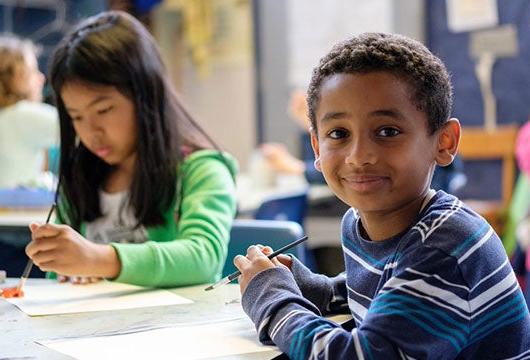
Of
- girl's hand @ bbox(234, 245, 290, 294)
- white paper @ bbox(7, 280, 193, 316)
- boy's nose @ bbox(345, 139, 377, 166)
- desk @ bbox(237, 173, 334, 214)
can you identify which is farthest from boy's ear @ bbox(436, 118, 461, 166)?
desk @ bbox(237, 173, 334, 214)

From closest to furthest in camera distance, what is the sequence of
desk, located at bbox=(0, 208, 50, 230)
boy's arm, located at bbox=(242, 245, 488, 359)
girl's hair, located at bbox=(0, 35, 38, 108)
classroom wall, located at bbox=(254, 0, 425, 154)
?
boy's arm, located at bbox=(242, 245, 488, 359) < desk, located at bbox=(0, 208, 50, 230) < girl's hair, located at bbox=(0, 35, 38, 108) < classroom wall, located at bbox=(254, 0, 425, 154)

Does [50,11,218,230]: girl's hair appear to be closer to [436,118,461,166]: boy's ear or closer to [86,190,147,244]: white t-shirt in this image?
[86,190,147,244]: white t-shirt

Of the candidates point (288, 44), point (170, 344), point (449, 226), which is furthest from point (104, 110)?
point (288, 44)

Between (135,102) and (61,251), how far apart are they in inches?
18.2

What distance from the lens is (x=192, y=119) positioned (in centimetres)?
A: 183

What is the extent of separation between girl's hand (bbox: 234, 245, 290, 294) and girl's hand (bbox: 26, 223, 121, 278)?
13.8 inches

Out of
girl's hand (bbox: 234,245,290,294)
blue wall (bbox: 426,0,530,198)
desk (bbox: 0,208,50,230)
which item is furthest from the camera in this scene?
blue wall (bbox: 426,0,530,198)

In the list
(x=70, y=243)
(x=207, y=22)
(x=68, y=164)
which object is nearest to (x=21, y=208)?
(x=68, y=164)

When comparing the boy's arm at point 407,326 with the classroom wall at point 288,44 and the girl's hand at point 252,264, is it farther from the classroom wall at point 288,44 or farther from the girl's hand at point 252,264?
the classroom wall at point 288,44

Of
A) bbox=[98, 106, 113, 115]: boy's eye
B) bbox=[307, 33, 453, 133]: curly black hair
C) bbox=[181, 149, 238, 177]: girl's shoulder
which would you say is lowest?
bbox=[181, 149, 238, 177]: girl's shoulder

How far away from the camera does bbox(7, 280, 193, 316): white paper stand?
1.25m

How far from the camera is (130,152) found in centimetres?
177

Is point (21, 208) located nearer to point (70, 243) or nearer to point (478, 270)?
point (70, 243)

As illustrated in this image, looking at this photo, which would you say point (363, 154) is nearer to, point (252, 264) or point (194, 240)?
point (252, 264)
